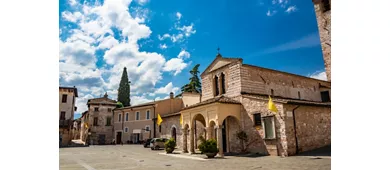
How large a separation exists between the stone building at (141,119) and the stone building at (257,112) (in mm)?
8794

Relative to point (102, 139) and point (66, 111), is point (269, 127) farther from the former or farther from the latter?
point (66, 111)

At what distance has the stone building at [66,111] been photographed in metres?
24.2

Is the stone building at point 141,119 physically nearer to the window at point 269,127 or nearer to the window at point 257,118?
the window at point 257,118

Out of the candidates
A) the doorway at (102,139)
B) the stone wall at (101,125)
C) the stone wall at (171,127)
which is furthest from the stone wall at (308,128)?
the doorway at (102,139)

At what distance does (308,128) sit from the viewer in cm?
1048

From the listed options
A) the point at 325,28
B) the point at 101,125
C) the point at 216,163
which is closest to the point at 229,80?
the point at 216,163

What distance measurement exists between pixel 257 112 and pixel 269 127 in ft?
3.00
